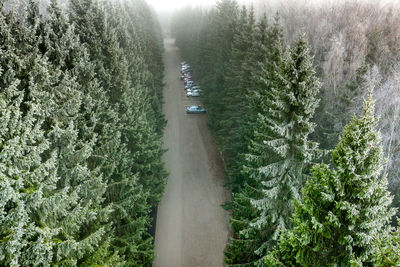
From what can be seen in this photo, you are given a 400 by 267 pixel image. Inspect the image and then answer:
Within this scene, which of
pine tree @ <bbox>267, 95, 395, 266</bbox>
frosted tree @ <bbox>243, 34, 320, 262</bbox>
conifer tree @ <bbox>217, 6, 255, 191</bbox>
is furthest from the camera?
conifer tree @ <bbox>217, 6, 255, 191</bbox>

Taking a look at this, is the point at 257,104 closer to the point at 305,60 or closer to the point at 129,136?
the point at 305,60

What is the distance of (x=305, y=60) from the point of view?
9.19m

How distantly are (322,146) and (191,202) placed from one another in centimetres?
1111

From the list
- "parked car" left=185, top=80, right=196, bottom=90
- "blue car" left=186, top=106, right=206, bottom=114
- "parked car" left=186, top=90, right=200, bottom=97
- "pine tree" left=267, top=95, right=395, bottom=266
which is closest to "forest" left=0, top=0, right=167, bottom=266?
"pine tree" left=267, top=95, right=395, bottom=266

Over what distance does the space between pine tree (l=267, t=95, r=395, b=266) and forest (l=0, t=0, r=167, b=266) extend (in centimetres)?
587

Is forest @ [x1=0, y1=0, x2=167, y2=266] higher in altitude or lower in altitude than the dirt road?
higher

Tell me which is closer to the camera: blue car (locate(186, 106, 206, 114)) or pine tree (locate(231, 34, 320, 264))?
pine tree (locate(231, 34, 320, 264))

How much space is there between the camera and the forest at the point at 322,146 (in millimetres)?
5754

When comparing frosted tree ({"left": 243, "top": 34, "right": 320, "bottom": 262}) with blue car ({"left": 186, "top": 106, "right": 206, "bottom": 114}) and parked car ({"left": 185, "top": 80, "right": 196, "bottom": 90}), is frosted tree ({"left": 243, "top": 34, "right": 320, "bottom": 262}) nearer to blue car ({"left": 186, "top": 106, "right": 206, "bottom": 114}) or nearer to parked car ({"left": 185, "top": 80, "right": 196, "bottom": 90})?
blue car ({"left": 186, "top": 106, "right": 206, "bottom": 114})

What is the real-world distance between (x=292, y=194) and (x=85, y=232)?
8.08 metres

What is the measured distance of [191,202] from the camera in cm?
2103

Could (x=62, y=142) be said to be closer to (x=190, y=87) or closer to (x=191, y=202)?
(x=191, y=202)

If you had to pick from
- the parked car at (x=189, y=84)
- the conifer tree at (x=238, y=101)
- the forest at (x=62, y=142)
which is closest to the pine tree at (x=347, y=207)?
the forest at (x=62, y=142)

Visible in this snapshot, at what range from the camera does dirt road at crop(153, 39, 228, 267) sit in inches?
663
